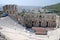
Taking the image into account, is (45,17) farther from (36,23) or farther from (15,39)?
(15,39)

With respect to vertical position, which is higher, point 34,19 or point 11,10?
point 11,10

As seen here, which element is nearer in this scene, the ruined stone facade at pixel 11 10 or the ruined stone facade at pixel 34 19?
the ruined stone facade at pixel 11 10

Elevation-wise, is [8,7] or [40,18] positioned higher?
[8,7]

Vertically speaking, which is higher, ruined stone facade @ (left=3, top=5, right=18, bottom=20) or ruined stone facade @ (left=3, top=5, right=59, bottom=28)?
ruined stone facade @ (left=3, top=5, right=18, bottom=20)

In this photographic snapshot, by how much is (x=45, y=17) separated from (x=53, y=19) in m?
1.46

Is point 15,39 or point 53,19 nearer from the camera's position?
point 15,39

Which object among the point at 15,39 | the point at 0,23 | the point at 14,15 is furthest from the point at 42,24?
the point at 15,39

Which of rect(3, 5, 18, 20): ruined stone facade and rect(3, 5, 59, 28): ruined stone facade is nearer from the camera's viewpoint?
rect(3, 5, 18, 20): ruined stone facade

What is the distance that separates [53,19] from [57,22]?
39.0 inches

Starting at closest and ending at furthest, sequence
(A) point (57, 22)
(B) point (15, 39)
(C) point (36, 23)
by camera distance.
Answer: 1. (B) point (15, 39)
2. (A) point (57, 22)
3. (C) point (36, 23)

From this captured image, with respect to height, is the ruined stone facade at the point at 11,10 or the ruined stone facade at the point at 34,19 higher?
the ruined stone facade at the point at 11,10

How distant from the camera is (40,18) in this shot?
2731cm

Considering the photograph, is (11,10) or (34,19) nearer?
(11,10)

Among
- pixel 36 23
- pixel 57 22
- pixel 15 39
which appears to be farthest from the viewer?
pixel 36 23
